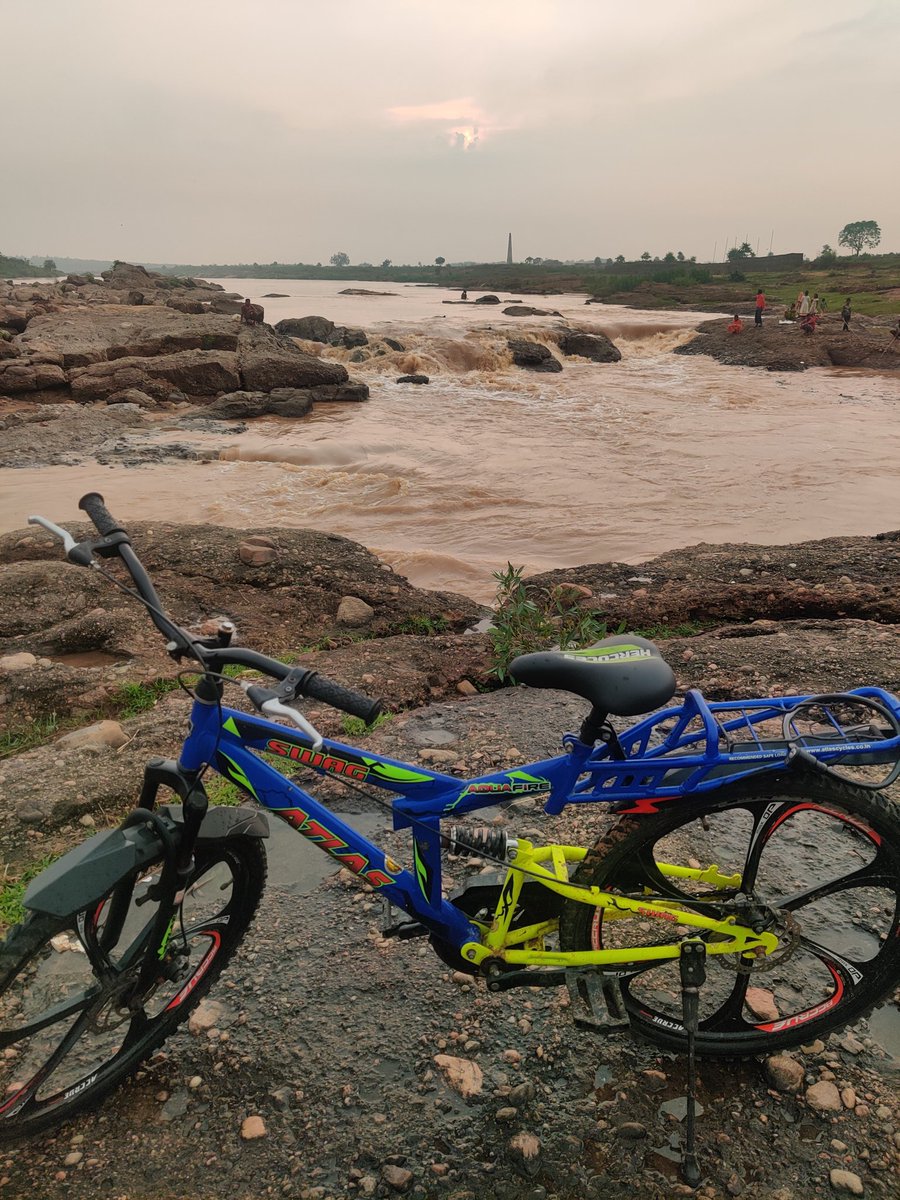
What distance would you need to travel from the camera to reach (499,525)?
11.9 m

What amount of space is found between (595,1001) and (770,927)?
0.59 m

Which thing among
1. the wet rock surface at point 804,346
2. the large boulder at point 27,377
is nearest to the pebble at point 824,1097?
the large boulder at point 27,377

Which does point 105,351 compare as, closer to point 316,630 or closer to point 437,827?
point 316,630

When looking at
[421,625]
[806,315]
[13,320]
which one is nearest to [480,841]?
[421,625]

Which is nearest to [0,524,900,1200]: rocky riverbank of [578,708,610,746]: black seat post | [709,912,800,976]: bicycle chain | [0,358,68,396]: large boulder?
[709,912,800,976]: bicycle chain

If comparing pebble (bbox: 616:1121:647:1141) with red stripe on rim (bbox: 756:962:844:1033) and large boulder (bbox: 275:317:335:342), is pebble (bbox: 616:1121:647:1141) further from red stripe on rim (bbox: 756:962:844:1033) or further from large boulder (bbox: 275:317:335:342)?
large boulder (bbox: 275:317:335:342)

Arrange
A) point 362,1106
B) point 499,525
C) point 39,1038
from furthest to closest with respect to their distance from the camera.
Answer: point 499,525
point 39,1038
point 362,1106

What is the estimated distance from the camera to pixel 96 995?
2.29 metres

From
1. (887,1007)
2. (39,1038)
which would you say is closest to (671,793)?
(887,1007)

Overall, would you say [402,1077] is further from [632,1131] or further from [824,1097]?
[824,1097]

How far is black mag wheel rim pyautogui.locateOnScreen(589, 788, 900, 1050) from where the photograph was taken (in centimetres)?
229

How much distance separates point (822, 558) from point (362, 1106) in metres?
6.37

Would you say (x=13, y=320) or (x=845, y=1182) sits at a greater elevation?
(x=13, y=320)

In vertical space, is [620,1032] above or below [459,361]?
below
